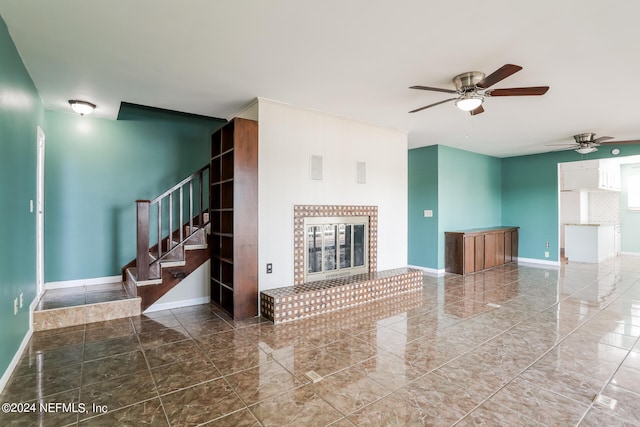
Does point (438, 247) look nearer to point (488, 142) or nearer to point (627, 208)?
point (488, 142)

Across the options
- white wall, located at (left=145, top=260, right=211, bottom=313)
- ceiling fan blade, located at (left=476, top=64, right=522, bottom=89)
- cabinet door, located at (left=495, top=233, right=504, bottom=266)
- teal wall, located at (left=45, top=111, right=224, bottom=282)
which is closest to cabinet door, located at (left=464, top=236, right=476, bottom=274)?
cabinet door, located at (left=495, top=233, right=504, bottom=266)

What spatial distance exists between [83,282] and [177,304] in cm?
166

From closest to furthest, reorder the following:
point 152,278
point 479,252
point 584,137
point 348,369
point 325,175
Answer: point 348,369 → point 152,278 → point 325,175 → point 584,137 → point 479,252

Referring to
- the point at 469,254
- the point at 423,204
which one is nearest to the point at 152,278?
the point at 423,204

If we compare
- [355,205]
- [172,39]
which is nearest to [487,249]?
[355,205]

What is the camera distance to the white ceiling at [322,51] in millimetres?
2246

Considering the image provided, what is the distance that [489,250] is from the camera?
7160 millimetres

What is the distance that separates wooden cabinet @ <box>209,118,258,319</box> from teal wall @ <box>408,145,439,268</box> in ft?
13.9

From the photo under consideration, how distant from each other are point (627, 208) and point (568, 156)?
3.88 metres

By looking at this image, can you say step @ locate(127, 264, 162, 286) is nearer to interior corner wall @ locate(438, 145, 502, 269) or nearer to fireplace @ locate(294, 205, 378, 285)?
fireplace @ locate(294, 205, 378, 285)

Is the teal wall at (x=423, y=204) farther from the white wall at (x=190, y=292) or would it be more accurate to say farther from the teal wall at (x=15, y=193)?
the teal wall at (x=15, y=193)

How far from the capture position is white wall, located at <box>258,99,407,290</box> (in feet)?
13.5

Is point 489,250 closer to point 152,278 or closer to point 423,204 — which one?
point 423,204

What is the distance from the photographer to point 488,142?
6.57 m
